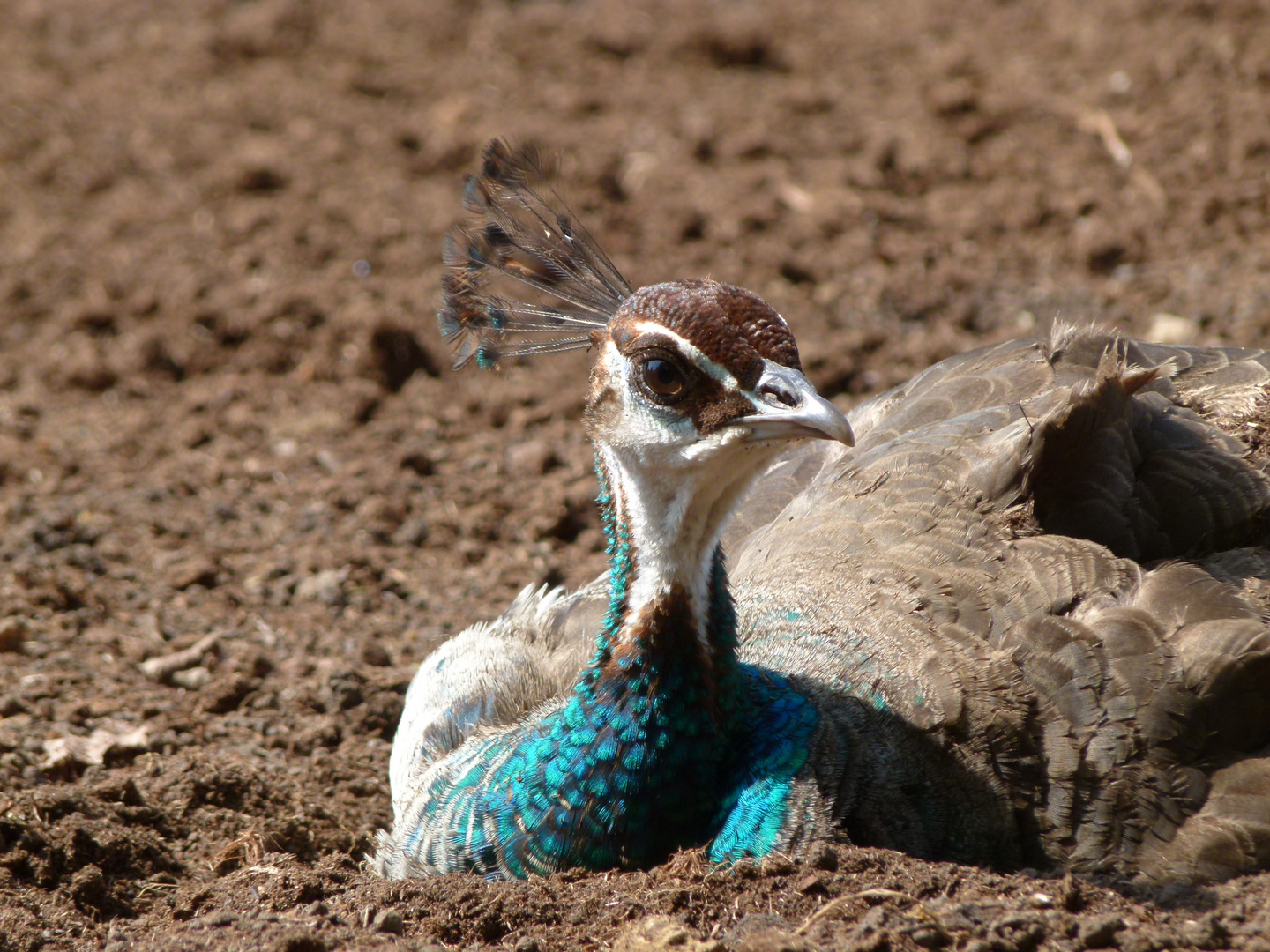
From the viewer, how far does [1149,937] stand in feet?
9.21

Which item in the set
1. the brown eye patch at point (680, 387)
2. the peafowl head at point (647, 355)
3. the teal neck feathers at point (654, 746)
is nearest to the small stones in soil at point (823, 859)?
the teal neck feathers at point (654, 746)

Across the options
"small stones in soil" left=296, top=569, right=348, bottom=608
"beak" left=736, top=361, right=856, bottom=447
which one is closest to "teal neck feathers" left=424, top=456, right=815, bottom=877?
"beak" left=736, top=361, right=856, bottom=447

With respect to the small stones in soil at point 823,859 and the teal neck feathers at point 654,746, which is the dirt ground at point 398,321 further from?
the teal neck feathers at point 654,746

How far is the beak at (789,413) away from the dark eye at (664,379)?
18 centimetres

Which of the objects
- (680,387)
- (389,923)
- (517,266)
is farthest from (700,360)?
(389,923)

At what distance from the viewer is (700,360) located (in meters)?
3.02

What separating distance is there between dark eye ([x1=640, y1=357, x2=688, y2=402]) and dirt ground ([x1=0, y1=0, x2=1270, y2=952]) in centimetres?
114

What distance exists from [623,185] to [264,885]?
5.40 meters

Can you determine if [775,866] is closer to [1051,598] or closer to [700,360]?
[1051,598]

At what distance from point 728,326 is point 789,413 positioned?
28 centimetres

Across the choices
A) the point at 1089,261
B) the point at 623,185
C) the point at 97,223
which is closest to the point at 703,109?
the point at 623,185

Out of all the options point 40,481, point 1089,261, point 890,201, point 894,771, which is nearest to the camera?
point 894,771

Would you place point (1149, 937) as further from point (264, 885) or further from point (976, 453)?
point (264, 885)

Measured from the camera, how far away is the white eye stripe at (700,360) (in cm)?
299
